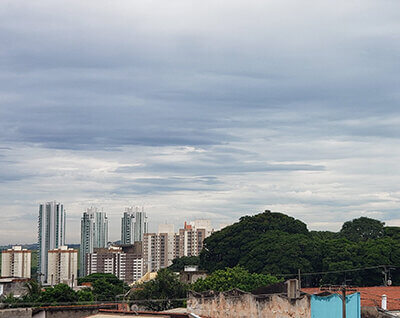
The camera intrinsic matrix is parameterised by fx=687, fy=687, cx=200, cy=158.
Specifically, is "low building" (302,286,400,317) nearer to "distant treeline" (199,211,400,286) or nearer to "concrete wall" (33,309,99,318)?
"concrete wall" (33,309,99,318)

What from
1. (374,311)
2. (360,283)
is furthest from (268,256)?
(374,311)

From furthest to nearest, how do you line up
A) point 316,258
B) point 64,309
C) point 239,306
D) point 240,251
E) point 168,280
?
point 240,251 < point 316,258 < point 168,280 < point 64,309 < point 239,306

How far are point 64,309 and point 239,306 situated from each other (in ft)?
29.6

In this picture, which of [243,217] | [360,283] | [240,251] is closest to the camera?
[360,283]

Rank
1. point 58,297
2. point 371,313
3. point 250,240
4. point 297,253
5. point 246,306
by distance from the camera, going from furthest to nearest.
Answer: point 250,240 → point 297,253 → point 58,297 → point 371,313 → point 246,306

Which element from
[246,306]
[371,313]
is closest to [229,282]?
[371,313]

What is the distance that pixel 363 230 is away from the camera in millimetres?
118375

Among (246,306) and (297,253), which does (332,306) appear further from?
(297,253)

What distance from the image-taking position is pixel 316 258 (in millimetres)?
87562

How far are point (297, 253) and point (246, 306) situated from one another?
190 ft

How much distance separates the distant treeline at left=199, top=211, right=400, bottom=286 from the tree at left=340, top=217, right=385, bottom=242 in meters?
8.25

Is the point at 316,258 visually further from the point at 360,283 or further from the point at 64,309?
the point at 64,309

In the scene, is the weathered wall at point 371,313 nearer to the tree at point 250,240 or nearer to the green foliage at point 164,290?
the green foliage at point 164,290

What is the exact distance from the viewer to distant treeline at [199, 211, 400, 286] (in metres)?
81.1
